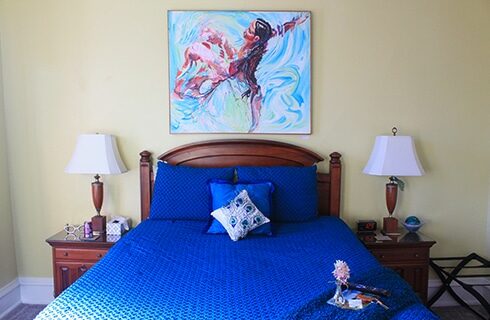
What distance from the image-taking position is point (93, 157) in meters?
2.69

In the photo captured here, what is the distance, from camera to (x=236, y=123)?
2922mm

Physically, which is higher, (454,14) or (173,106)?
(454,14)

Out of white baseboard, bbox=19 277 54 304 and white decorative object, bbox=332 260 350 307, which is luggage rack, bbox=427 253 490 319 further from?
white baseboard, bbox=19 277 54 304

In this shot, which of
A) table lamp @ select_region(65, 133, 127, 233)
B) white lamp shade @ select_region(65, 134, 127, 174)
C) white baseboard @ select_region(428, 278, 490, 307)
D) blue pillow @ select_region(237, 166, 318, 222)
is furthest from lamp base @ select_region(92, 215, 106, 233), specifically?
white baseboard @ select_region(428, 278, 490, 307)

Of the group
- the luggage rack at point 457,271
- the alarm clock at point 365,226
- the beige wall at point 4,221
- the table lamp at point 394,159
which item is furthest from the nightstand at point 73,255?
the luggage rack at point 457,271

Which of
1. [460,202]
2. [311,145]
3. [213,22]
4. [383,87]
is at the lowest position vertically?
[460,202]

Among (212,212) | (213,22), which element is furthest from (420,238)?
(213,22)

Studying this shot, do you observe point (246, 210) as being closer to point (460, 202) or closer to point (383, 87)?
point (383, 87)

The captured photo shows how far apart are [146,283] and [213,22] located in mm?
2061

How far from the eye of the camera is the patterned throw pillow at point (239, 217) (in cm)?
229

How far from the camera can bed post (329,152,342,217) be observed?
2906 millimetres

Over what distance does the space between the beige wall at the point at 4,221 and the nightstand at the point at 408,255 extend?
2828mm

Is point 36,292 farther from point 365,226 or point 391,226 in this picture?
point 391,226

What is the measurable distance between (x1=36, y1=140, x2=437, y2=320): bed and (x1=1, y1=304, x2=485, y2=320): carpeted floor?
1.19 metres
